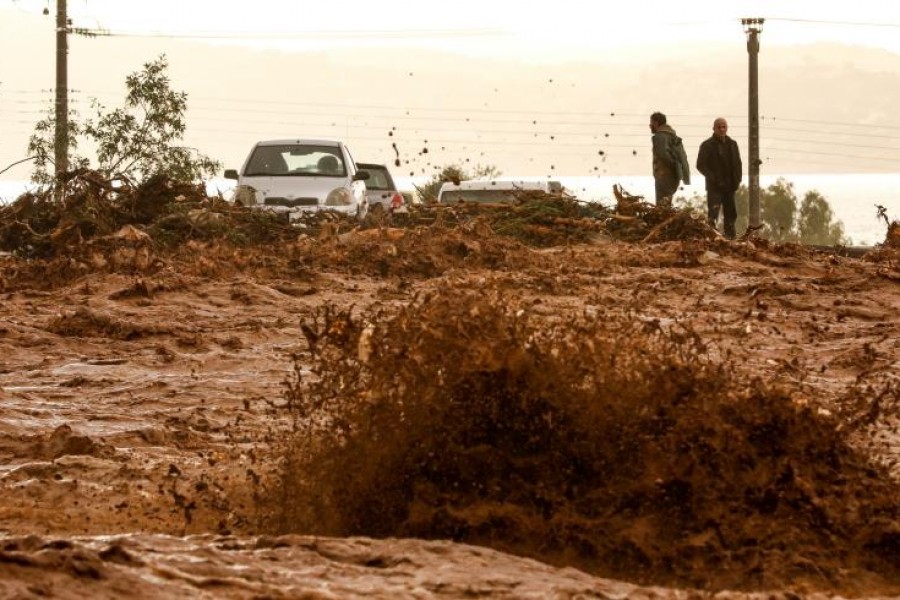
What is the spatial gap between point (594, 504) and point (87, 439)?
306 cm

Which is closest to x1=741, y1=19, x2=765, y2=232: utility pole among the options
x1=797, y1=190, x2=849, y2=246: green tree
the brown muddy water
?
the brown muddy water

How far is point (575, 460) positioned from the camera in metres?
6.78

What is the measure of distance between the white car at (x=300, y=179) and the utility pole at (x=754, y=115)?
371 inches

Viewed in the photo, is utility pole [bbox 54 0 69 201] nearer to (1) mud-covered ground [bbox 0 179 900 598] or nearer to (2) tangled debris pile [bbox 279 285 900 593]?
(1) mud-covered ground [bbox 0 179 900 598]

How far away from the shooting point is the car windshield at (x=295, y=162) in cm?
2194

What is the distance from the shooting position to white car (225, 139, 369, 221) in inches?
829

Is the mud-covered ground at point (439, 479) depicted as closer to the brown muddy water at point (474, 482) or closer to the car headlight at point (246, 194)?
the brown muddy water at point (474, 482)

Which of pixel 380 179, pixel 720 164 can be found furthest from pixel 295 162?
pixel 380 179

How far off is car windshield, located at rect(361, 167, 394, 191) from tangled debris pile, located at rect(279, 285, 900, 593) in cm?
2188

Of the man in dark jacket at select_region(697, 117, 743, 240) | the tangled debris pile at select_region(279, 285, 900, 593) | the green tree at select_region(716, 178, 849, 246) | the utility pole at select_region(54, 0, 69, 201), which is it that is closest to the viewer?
the tangled debris pile at select_region(279, 285, 900, 593)

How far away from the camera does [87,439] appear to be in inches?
337

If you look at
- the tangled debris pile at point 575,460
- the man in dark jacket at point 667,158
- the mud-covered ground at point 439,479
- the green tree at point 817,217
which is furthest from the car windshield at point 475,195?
the green tree at point 817,217

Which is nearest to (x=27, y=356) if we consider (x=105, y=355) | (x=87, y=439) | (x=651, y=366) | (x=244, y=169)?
(x=105, y=355)

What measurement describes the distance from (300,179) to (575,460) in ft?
49.6
